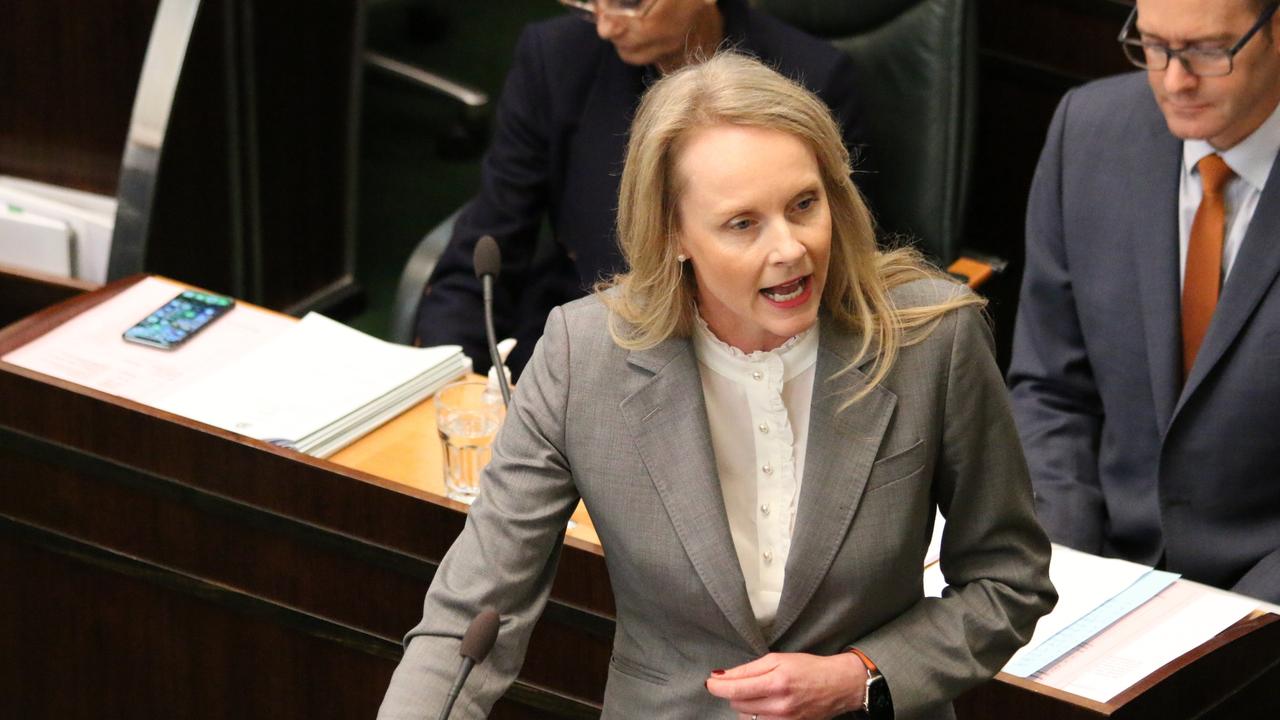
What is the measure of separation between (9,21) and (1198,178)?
7.36 feet

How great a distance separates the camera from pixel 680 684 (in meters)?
1.52

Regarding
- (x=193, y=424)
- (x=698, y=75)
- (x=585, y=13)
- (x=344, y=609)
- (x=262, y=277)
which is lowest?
(x=262, y=277)

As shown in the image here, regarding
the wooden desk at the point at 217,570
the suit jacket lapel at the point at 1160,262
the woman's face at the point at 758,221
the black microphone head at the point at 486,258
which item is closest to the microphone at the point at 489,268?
the black microphone head at the point at 486,258

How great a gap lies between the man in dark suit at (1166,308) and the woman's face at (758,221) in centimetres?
76

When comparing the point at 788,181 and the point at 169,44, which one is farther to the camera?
the point at 169,44

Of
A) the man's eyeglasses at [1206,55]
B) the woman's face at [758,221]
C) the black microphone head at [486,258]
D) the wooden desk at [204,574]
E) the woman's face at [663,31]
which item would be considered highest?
the man's eyeglasses at [1206,55]

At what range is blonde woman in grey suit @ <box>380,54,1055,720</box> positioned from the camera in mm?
1425

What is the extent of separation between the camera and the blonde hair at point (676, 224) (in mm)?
1415

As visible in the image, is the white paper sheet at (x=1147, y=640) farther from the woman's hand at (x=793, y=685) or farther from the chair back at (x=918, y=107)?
the chair back at (x=918, y=107)

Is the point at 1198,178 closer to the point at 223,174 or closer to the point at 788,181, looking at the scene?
the point at 788,181

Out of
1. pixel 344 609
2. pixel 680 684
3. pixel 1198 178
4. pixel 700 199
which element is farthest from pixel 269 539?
pixel 1198 178

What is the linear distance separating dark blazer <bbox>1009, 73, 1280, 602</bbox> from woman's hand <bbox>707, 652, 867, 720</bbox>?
2.64 ft

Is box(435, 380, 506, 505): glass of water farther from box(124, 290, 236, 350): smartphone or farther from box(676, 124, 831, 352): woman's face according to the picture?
box(676, 124, 831, 352): woman's face

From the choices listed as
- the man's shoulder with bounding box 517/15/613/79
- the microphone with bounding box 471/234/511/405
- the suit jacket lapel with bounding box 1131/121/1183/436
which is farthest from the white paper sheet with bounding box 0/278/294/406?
the suit jacket lapel with bounding box 1131/121/1183/436
